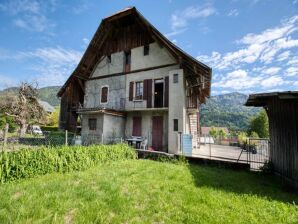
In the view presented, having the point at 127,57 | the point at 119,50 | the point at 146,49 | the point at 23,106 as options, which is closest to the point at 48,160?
the point at 146,49

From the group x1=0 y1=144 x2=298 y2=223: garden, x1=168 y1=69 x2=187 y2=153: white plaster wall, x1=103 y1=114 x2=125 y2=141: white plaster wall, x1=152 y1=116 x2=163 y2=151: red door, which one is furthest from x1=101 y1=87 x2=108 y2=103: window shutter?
x1=0 y1=144 x2=298 y2=223: garden

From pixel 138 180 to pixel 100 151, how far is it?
2.90m

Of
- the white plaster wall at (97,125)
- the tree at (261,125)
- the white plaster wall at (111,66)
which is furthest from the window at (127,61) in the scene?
the tree at (261,125)

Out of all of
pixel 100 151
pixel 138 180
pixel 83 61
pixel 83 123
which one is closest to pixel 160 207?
pixel 138 180

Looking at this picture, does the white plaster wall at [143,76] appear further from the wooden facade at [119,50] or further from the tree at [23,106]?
the tree at [23,106]

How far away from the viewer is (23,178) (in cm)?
512

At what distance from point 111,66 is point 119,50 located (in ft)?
5.34

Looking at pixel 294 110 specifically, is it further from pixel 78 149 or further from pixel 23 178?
pixel 23 178

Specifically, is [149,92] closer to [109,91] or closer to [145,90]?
[145,90]

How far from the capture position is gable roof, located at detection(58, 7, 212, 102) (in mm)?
12320

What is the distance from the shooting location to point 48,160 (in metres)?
5.81

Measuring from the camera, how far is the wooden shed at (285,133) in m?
5.30

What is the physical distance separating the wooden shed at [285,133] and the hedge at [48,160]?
21.1ft

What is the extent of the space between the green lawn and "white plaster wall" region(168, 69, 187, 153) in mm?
6334
